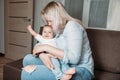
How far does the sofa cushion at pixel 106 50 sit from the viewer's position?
169cm

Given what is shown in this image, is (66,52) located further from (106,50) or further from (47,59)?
(106,50)

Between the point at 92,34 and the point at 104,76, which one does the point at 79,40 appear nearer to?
the point at 104,76

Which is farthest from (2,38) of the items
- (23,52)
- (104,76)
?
(104,76)

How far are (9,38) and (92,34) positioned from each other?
7.44 feet

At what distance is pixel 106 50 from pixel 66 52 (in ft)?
2.45

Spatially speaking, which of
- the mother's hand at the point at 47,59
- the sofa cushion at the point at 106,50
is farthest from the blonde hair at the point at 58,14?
the sofa cushion at the point at 106,50

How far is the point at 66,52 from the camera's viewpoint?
1.16 metres

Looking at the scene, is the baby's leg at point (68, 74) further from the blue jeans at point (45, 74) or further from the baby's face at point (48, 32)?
the baby's face at point (48, 32)

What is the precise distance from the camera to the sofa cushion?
169 cm

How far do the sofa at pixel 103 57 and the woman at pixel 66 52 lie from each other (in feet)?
1.30

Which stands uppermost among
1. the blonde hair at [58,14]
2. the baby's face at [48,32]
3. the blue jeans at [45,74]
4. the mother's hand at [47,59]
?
the blonde hair at [58,14]

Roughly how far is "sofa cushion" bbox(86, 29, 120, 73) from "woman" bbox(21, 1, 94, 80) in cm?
51

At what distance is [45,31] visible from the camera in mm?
1466

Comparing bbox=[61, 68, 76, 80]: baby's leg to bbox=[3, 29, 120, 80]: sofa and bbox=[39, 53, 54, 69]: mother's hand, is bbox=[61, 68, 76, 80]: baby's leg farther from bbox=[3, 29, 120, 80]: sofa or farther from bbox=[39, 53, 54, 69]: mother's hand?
bbox=[3, 29, 120, 80]: sofa
